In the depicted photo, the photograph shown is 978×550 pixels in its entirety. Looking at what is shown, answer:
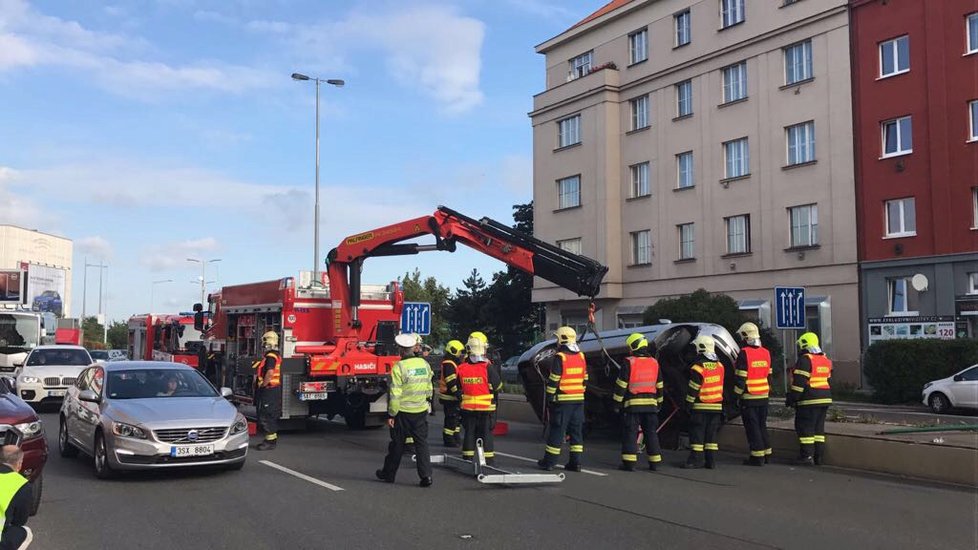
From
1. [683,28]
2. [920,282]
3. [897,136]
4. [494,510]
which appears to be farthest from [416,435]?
[683,28]

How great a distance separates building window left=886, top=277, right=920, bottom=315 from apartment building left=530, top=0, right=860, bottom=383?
3.80 feet

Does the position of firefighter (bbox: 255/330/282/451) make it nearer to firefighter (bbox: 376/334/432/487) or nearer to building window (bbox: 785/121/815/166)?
firefighter (bbox: 376/334/432/487)

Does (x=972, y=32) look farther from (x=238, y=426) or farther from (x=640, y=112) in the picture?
(x=238, y=426)

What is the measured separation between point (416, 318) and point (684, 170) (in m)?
19.5

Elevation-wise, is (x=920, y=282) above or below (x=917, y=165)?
below

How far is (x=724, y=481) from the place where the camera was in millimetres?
10453

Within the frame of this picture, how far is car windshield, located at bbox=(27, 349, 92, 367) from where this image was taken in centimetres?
2062

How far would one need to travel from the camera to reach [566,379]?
1096 centimetres

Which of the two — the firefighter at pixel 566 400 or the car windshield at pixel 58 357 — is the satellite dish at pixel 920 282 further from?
the car windshield at pixel 58 357

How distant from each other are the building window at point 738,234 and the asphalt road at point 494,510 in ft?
74.1

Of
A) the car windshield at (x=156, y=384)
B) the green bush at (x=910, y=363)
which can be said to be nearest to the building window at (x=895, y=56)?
the green bush at (x=910, y=363)

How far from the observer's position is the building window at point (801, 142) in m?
30.9

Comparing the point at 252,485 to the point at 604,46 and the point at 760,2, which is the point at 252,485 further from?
the point at 604,46

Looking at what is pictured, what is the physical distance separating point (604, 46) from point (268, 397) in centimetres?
3053
